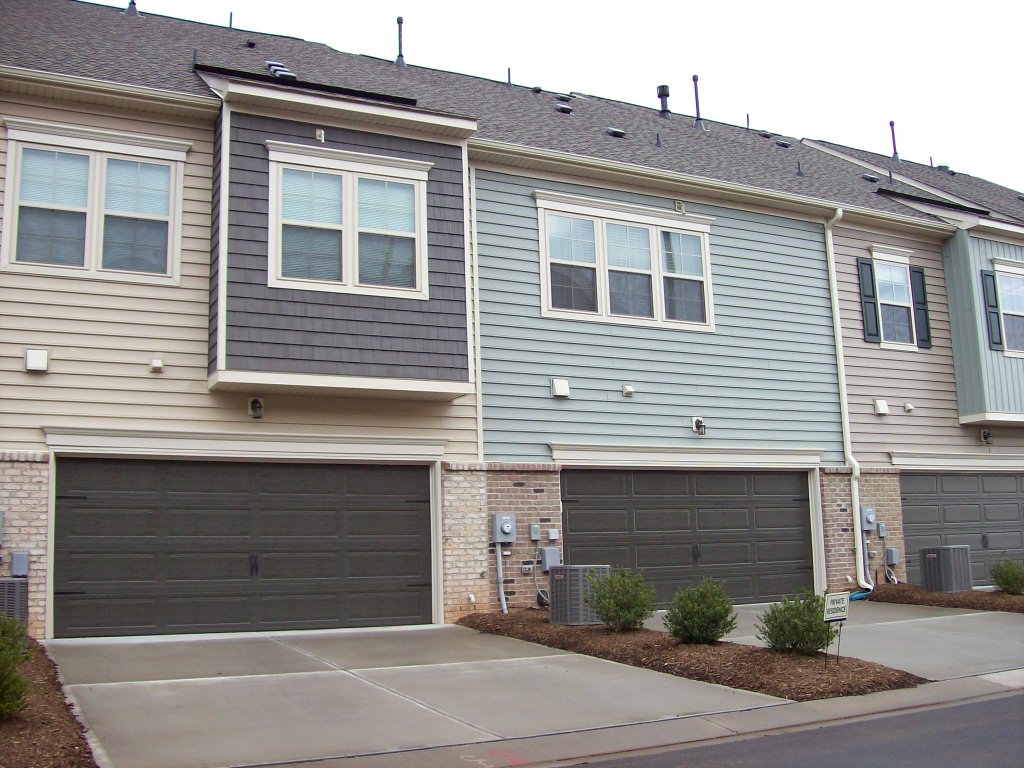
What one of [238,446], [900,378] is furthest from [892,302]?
[238,446]

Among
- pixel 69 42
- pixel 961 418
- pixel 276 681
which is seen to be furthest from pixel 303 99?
pixel 961 418

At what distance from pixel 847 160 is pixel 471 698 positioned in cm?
1598

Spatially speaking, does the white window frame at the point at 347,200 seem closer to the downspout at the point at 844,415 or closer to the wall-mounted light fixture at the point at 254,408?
the wall-mounted light fixture at the point at 254,408

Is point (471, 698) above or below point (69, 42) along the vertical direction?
below

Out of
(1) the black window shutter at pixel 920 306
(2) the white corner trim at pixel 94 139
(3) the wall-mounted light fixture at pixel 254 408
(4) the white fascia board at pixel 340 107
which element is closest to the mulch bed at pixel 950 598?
(1) the black window shutter at pixel 920 306

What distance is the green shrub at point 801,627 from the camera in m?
9.26

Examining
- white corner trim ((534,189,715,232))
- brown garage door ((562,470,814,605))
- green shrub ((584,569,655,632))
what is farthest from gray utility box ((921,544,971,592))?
green shrub ((584,569,655,632))

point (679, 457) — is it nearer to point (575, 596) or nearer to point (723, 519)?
point (723, 519)

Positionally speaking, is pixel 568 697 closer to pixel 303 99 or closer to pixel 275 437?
pixel 275 437

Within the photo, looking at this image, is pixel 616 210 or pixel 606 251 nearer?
pixel 606 251

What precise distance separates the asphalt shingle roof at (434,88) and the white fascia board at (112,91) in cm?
15

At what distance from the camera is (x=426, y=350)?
39.6 feet

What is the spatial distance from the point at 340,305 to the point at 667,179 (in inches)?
217

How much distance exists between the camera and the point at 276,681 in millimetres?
8766
